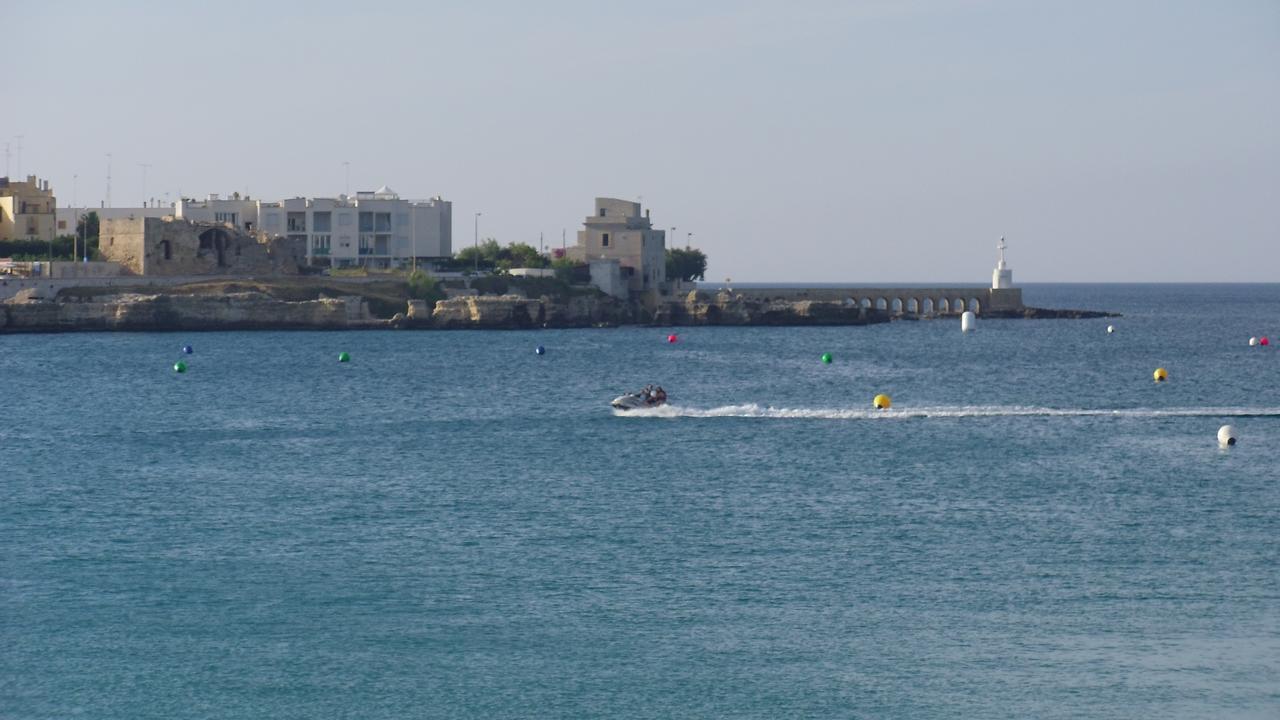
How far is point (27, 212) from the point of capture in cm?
16438

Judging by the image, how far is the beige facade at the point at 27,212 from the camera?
162 meters

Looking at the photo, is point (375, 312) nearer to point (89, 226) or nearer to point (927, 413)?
point (89, 226)

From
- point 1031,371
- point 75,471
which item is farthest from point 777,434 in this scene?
point 1031,371

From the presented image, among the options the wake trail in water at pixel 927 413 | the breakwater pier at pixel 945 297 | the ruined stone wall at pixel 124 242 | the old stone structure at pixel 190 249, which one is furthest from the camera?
the breakwater pier at pixel 945 297

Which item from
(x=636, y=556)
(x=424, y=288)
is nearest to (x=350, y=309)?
(x=424, y=288)

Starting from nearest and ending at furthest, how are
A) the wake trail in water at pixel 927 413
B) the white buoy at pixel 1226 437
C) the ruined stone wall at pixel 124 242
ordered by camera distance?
1. the white buoy at pixel 1226 437
2. the wake trail in water at pixel 927 413
3. the ruined stone wall at pixel 124 242

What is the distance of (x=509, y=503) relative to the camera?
155 feet

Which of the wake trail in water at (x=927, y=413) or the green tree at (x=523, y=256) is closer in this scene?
the wake trail in water at (x=927, y=413)

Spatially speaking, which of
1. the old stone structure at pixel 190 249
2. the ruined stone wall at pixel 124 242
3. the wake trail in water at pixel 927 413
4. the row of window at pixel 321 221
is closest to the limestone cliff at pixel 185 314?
the old stone structure at pixel 190 249

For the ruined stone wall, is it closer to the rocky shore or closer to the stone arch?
the stone arch

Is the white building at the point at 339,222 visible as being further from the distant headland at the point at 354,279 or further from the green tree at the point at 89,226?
the green tree at the point at 89,226

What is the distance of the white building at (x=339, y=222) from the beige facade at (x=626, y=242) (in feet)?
62.7

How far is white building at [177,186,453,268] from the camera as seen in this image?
164375 millimetres

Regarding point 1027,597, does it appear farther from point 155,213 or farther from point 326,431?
point 155,213
